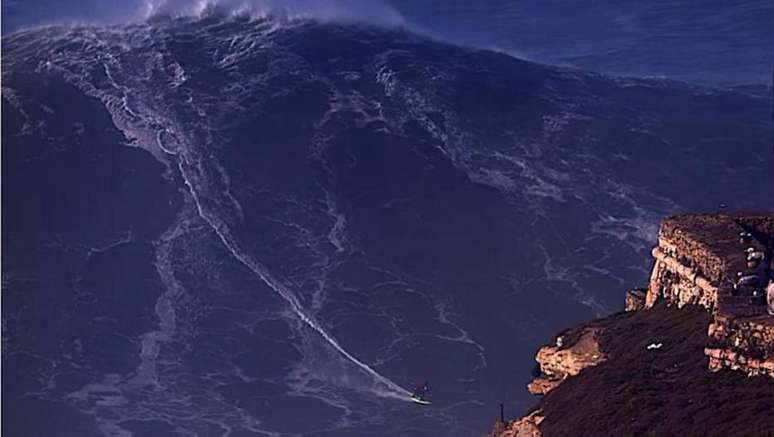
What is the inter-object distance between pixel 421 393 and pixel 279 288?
1188cm

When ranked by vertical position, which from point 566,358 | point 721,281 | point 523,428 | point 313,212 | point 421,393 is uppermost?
point 313,212

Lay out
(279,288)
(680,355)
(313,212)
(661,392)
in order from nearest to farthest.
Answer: (661,392) → (680,355) → (279,288) → (313,212)

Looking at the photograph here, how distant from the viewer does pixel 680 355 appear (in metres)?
35.8

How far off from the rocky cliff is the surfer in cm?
1915

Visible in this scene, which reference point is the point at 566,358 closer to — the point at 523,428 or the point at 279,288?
the point at 523,428

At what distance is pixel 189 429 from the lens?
62.2m

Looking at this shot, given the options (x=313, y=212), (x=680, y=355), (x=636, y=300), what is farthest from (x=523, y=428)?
(x=313, y=212)

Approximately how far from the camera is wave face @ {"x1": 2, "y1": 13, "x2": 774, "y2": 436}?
214ft

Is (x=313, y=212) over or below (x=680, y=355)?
over

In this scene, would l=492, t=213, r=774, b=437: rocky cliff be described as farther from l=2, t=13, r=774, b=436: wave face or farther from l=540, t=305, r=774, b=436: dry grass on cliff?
l=2, t=13, r=774, b=436: wave face

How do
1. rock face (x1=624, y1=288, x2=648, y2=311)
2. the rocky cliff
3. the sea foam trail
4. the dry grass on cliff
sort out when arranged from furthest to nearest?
1. the sea foam trail
2. rock face (x1=624, y1=288, x2=648, y2=311)
3. the rocky cliff
4. the dry grass on cliff

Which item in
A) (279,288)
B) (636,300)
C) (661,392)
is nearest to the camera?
(661,392)

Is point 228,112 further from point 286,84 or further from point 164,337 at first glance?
point 164,337

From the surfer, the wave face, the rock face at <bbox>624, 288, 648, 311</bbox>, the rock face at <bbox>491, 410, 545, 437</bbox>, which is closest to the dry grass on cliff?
the rock face at <bbox>491, 410, 545, 437</bbox>
